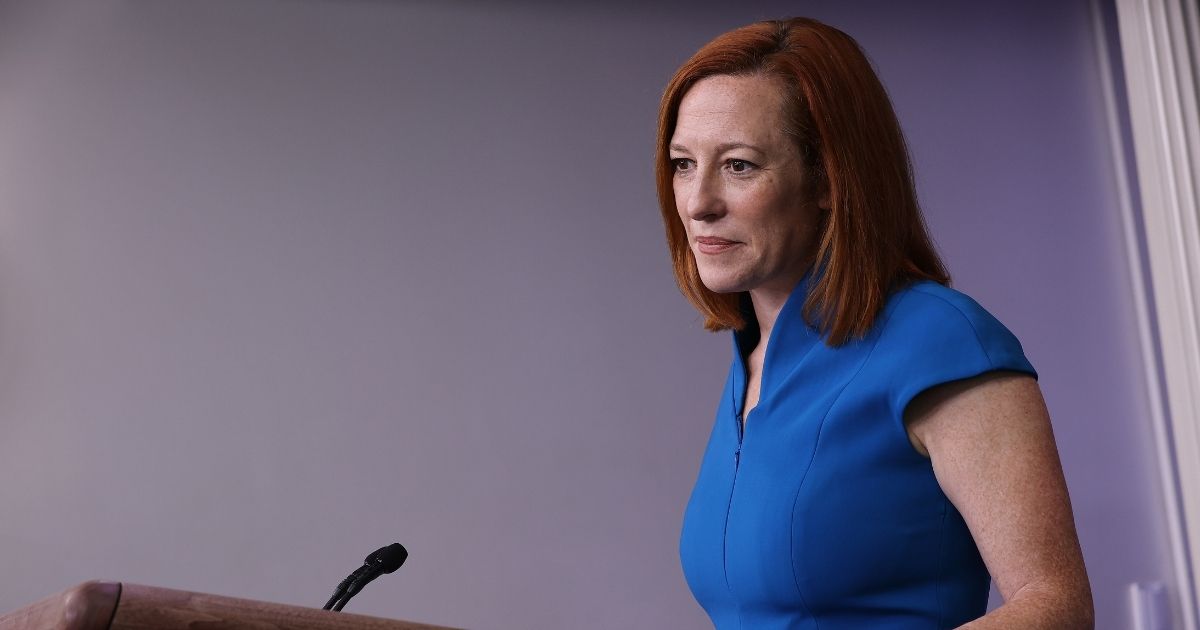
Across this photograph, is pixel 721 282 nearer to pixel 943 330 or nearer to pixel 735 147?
pixel 735 147

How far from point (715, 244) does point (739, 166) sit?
9cm

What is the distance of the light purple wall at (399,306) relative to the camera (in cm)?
296

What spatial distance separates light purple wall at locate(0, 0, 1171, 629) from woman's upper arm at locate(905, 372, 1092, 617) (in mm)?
2161

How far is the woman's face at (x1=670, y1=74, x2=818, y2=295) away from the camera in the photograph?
1.25 m

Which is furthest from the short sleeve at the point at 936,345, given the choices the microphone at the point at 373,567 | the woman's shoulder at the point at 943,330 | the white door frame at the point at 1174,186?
the white door frame at the point at 1174,186

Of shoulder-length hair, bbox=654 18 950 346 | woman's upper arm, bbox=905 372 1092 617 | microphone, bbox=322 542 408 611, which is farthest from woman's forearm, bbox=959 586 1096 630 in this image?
microphone, bbox=322 542 408 611

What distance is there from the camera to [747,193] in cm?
126

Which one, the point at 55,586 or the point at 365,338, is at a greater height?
the point at 365,338

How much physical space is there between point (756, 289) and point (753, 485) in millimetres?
256

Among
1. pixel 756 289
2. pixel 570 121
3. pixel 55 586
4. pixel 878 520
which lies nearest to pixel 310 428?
pixel 55 586

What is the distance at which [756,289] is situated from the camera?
1.35 meters

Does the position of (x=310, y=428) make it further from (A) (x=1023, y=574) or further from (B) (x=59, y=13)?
(A) (x=1023, y=574)

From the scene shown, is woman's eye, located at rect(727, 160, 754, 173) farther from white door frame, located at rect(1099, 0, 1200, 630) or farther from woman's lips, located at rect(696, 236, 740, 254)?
white door frame, located at rect(1099, 0, 1200, 630)

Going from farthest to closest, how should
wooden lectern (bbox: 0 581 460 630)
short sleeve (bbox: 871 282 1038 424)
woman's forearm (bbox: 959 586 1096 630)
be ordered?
short sleeve (bbox: 871 282 1038 424) → woman's forearm (bbox: 959 586 1096 630) → wooden lectern (bbox: 0 581 460 630)
